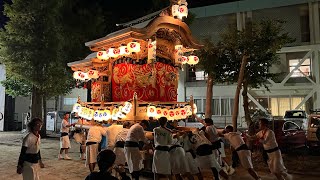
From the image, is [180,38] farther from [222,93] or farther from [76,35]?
[222,93]

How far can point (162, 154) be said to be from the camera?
7887 millimetres

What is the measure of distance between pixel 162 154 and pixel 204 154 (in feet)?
4.03

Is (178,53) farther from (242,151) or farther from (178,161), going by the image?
(178,161)

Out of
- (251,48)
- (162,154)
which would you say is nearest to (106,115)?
(162,154)

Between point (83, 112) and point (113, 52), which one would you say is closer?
point (113, 52)

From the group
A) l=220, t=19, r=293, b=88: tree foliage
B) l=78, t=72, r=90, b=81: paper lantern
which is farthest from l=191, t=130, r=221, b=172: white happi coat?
l=220, t=19, r=293, b=88: tree foliage

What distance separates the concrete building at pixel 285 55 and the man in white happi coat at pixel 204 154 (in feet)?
59.6

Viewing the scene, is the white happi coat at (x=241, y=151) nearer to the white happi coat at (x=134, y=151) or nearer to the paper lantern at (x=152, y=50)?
the white happi coat at (x=134, y=151)

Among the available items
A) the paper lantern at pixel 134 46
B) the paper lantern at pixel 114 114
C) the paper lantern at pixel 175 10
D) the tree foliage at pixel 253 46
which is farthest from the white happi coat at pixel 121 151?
the tree foliage at pixel 253 46

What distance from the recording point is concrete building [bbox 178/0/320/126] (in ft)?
80.0

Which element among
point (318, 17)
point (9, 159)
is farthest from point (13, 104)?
point (318, 17)

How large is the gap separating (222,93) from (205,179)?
1868 centimetres

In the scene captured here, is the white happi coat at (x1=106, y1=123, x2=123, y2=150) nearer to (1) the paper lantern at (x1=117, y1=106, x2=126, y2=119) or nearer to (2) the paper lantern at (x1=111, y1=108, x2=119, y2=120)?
(1) the paper lantern at (x1=117, y1=106, x2=126, y2=119)

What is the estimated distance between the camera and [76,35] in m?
19.2
